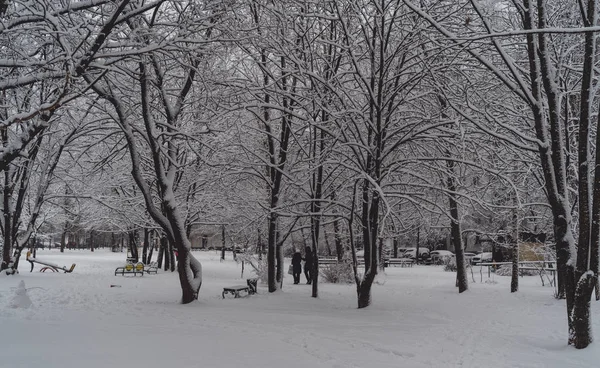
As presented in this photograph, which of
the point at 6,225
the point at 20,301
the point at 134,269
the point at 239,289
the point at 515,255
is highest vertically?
the point at 6,225

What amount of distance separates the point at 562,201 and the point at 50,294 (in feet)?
42.5

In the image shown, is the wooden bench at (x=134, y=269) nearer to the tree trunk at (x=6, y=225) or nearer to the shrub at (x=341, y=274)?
the tree trunk at (x=6, y=225)

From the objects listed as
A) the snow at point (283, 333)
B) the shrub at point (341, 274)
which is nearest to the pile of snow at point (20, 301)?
the snow at point (283, 333)

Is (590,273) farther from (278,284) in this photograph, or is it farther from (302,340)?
(278,284)

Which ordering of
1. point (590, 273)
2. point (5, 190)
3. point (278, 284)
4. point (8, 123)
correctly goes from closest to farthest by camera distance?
point (8, 123) < point (590, 273) < point (278, 284) < point (5, 190)

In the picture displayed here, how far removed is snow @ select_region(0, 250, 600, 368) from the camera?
227 inches

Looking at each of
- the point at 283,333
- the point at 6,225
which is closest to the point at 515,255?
the point at 283,333

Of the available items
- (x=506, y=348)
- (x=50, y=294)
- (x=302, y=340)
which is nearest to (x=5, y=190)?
(x=50, y=294)

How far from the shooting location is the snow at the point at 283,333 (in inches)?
227

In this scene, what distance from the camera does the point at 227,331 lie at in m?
7.53

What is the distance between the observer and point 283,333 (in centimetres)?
752

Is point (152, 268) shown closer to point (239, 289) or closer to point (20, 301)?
point (239, 289)

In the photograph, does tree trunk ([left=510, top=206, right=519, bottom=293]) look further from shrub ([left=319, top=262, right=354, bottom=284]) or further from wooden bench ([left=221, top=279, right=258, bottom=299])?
wooden bench ([left=221, top=279, right=258, bottom=299])

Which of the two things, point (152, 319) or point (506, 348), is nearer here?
point (506, 348)
